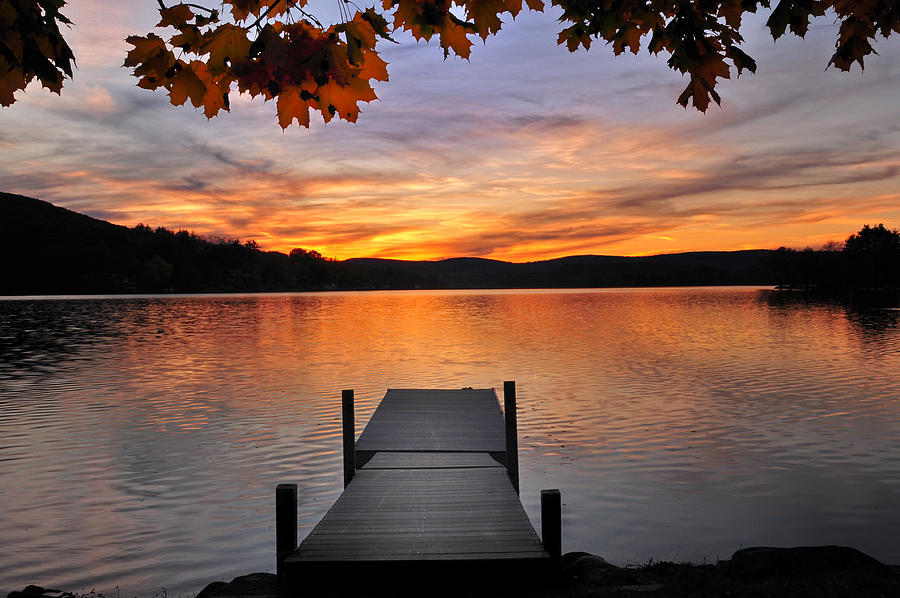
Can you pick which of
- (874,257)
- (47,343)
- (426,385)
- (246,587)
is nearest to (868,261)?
(874,257)

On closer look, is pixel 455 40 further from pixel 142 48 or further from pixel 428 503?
pixel 428 503

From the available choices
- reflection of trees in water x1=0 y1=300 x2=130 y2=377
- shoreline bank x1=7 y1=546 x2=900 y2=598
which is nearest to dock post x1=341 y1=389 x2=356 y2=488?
shoreline bank x1=7 y1=546 x2=900 y2=598

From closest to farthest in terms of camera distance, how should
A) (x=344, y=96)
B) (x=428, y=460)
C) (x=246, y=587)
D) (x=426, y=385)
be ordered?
(x=344, y=96) → (x=246, y=587) → (x=428, y=460) → (x=426, y=385)

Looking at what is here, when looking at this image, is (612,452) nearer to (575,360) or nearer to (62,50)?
(62,50)

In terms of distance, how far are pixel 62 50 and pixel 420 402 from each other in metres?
16.4

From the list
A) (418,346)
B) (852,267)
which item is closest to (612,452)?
(418,346)

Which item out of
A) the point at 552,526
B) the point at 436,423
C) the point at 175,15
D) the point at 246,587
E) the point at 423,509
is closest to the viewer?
the point at 175,15

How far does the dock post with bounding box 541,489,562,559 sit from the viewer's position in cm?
791

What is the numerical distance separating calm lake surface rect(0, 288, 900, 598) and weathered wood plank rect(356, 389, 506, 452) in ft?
5.27

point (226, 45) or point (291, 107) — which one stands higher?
point (226, 45)

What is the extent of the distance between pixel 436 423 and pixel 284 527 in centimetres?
917

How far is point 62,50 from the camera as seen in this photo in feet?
15.2

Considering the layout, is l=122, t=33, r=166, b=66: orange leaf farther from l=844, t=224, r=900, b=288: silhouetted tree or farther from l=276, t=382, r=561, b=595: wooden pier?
l=844, t=224, r=900, b=288: silhouetted tree

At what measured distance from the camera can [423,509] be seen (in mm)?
10023
